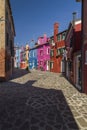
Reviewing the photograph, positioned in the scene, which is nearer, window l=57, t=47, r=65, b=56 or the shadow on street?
the shadow on street

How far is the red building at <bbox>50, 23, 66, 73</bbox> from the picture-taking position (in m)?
41.8

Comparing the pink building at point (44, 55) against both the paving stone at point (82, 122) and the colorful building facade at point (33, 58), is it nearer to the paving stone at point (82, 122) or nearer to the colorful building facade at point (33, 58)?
the colorful building facade at point (33, 58)

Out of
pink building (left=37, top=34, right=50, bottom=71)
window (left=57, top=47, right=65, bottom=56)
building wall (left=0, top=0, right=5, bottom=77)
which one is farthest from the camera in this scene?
pink building (left=37, top=34, right=50, bottom=71)

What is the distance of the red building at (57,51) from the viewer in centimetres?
4184

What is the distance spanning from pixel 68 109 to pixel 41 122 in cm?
230

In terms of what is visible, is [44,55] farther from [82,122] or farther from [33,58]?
[82,122]

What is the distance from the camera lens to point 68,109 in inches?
398

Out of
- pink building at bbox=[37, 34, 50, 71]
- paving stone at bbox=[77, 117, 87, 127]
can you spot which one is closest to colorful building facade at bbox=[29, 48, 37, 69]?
pink building at bbox=[37, 34, 50, 71]

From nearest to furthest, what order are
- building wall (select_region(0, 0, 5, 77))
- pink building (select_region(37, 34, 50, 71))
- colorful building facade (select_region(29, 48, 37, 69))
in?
building wall (select_region(0, 0, 5, 77)) < pink building (select_region(37, 34, 50, 71)) < colorful building facade (select_region(29, 48, 37, 69))

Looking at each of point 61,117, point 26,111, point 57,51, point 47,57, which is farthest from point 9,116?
point 47,57

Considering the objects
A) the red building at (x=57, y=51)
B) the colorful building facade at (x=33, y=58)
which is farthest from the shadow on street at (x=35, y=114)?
the colorful building facade at (x=33, y=58)

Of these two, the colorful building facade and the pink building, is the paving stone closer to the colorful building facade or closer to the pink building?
the pink building

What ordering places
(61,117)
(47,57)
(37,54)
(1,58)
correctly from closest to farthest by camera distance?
(61,117)
(1,58)
(47,57)
(37,54)

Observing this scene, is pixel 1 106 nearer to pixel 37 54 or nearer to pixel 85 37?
pixel 85 37
